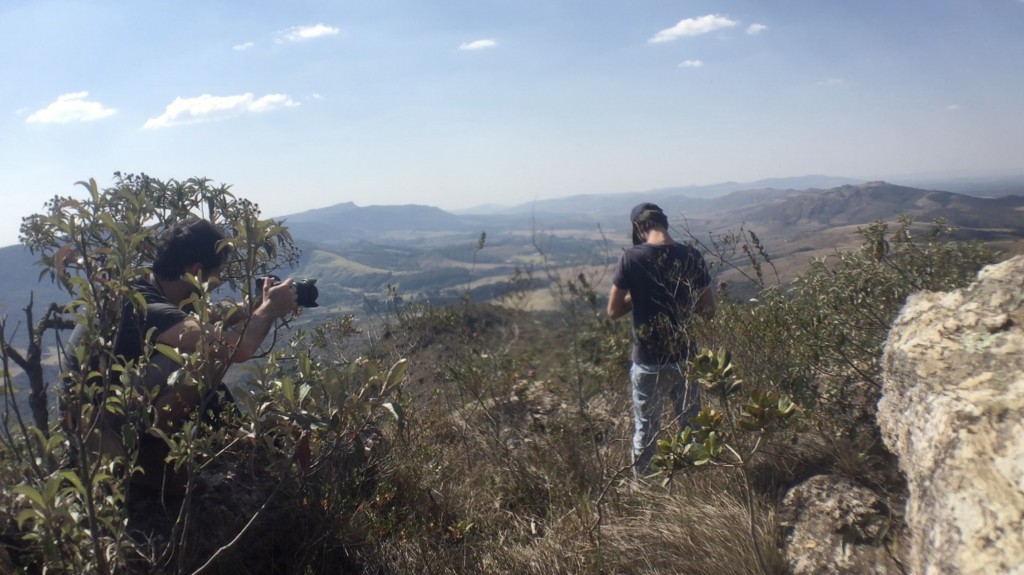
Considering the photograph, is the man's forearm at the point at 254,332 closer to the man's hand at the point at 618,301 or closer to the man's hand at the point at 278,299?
the man's hand at the point at 278,299

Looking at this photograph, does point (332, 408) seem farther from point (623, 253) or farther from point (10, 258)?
point (10, 258)

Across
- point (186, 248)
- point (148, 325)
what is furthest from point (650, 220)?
point (148, 325)

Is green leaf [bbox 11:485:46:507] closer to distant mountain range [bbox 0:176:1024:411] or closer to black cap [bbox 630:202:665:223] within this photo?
distant mountain range [bbox 0:176:1024:411]

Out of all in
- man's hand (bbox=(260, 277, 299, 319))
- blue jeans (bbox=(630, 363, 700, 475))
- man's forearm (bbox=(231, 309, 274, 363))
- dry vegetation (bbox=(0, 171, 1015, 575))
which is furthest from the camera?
blue jeans (bbox=(630, 363, 700, 475))

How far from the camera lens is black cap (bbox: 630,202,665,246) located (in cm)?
387

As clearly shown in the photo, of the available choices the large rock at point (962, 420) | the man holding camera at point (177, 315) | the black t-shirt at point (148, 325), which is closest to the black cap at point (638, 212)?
the large rock at point (962, 420)

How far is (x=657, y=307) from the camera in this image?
3793 mm

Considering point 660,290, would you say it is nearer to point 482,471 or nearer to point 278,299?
point 482,471

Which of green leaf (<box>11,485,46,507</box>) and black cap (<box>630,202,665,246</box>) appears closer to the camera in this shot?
green leaf (<box>11,485,46,507</box>)

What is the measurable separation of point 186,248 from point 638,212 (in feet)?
8.87

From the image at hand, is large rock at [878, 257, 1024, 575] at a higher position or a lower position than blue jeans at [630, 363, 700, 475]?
higher

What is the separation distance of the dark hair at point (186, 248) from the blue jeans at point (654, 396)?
248cm

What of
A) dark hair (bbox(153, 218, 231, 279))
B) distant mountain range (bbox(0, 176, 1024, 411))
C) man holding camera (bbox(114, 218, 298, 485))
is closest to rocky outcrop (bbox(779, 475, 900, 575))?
distant mountain range (bbox(0, 176, 1024, 411))

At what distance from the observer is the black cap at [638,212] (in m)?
3.87
